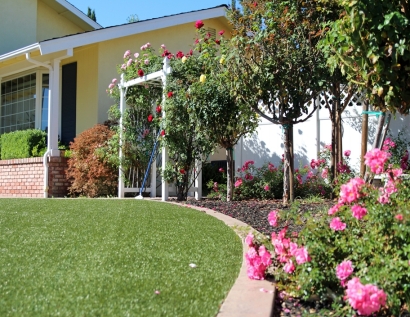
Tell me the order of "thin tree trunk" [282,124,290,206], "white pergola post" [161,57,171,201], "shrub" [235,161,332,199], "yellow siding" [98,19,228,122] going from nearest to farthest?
"thin tree trunk" [282,124,290,206] → "white pergola post" [161,57,171,201] → "shrub" [235,161,332,199] → "yellow siding" [98,19,228,122]

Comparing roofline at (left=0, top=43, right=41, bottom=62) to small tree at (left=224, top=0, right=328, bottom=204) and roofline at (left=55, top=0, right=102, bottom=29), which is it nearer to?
roofline at (left=55, top=0, right=102, bottom=29)

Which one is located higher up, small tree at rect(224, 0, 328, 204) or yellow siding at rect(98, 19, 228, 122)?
yellow siding at rect(98, 19, 228, 122)

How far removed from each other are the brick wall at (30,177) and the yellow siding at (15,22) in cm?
412

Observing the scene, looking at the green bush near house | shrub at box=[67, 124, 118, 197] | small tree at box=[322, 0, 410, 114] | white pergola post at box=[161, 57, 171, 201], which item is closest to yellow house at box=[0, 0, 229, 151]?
the green bush near house

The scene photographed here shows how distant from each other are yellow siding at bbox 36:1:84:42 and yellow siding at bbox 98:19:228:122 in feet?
12.7

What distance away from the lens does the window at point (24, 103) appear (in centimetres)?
1246

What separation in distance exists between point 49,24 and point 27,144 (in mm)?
5099

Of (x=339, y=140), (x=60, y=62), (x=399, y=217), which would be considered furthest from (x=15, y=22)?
(x=399, y=217)

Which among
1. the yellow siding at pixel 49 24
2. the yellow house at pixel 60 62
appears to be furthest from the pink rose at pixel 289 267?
the yellow siding at pixel 49 24

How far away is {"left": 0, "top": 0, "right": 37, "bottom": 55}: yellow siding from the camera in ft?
45.6

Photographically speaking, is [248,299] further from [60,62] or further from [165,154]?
[60,62]

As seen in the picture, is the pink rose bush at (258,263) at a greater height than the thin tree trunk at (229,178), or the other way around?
the thin tree trunk at (229,178)

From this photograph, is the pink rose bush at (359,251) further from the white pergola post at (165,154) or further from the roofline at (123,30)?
the roofline at (123,30)

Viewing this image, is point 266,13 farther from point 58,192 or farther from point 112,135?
point 58,192
